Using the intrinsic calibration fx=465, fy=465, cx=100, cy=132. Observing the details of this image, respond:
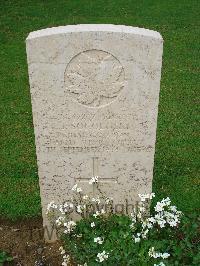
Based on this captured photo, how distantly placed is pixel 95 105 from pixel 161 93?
3933 millimetres

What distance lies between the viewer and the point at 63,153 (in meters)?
4.07

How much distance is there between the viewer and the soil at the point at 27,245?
4296 millimetres

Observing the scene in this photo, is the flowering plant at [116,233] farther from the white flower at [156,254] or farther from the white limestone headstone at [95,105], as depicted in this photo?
the white limestone headstone at [95,105]

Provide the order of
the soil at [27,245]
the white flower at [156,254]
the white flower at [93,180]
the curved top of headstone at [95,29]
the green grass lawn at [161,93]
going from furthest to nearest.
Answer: the green grass lawn at [161,93] → the soil at [27,245] → the white flower at [93,180] → the white flower at [156,254] → the curved top of headstone at [95,29]

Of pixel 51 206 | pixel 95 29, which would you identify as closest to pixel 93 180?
pixel 51 206

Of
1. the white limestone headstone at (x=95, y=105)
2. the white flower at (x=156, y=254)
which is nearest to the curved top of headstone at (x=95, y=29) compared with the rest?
the white limestone headstone at (x=95, y=105)

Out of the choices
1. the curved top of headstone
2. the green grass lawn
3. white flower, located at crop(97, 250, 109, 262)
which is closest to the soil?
the green grass lawn

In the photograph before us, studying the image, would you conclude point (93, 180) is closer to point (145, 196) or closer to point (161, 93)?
point (145, 196)

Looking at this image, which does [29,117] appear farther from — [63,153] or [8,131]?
[63,153]

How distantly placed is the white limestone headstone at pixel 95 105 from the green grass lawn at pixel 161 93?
37.2 inches

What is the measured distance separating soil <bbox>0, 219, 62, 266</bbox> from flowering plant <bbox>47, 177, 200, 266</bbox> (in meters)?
0.19

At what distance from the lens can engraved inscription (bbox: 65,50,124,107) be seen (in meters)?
3.62

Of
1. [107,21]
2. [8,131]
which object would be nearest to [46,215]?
[8,131]

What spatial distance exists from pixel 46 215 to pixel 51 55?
1.55 metres
